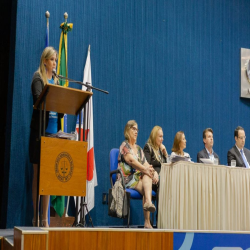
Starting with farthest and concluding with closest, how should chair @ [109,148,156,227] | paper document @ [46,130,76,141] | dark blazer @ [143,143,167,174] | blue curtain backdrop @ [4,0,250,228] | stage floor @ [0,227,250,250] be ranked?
blue curtain backdrop @ [4,0,250,228] < dark blazer @ [143,143,167,174] < chair @ [109,148,156,227] < paper document @ [46,130,76,141] < stage floor @ [0,227,250,250]

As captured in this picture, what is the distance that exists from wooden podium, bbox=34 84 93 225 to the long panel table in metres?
0.98

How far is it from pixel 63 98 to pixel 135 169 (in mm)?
1588

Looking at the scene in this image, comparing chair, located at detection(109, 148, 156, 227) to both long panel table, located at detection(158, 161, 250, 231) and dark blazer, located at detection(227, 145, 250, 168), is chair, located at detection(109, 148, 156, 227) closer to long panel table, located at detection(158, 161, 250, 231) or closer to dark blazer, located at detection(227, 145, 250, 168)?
long panel table, located at detection(158, 161, 250, 231)

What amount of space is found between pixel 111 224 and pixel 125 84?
191cm

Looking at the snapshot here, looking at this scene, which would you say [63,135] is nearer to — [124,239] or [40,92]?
[40,92]

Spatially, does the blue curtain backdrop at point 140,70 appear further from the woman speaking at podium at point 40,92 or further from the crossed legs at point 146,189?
the woman speaking at podium at point 40,92

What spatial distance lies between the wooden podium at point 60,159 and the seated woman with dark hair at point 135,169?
1.18 meters

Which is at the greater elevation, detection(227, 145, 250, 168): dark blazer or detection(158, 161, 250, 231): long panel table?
detection(227, 145, 250, 168): dark blazer

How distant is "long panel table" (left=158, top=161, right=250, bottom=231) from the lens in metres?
4.03

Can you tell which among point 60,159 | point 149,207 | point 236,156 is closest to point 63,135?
point 60,159

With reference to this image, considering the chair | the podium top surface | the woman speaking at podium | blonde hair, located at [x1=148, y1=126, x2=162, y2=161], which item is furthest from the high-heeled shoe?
the podium top surface

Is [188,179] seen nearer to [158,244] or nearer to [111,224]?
[158,244]

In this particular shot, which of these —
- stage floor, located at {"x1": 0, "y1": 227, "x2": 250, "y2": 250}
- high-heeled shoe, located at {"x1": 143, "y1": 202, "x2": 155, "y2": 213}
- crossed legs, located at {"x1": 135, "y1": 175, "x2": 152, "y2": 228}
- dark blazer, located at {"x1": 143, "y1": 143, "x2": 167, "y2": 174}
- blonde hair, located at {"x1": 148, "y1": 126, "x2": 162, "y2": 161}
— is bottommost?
stage floor, located at {"x1": 0, "y1": 227, "x2": 250, "y2": 250}

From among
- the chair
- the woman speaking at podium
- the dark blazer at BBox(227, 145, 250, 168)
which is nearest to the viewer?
the woman speaking at podium
